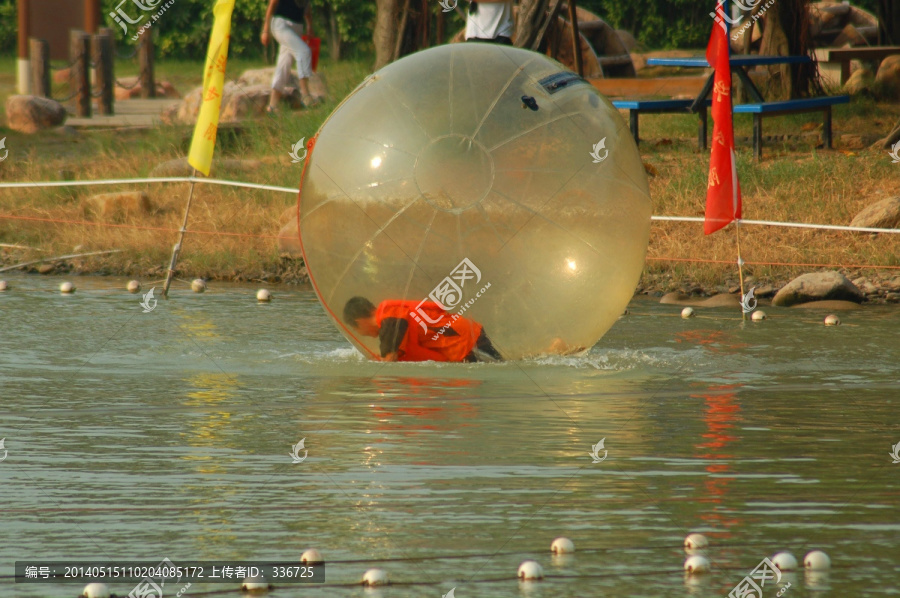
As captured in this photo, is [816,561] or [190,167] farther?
[190,167]

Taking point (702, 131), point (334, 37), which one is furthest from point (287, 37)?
point (334, 37)

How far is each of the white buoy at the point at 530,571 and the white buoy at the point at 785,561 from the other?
910 mm

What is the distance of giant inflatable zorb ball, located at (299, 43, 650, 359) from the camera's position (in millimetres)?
9297

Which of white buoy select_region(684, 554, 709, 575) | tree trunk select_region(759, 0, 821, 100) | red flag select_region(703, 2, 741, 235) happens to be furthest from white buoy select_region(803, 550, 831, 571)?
tree trunk select_region(759, 0, 821, 100)

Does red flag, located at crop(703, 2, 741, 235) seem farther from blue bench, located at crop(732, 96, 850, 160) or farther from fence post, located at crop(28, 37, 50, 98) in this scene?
fence post, located at crop(28, 37, 50, 98)

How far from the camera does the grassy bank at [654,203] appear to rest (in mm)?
15172

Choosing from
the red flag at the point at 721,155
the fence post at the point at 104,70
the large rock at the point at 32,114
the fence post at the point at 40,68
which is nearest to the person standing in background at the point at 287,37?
the large rock at the point at 32,114

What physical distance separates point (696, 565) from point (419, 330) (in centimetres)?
436

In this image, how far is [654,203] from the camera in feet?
55.0

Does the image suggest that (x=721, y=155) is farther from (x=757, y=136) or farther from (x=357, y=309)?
(x=757, y=136)

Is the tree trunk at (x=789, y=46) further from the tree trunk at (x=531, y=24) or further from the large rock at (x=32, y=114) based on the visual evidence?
the large rock at (x=32, y=114)

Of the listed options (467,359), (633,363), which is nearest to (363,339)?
(467,359)

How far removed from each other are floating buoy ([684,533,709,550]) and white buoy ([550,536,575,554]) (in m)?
0.46

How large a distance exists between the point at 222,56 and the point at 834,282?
5836mm
